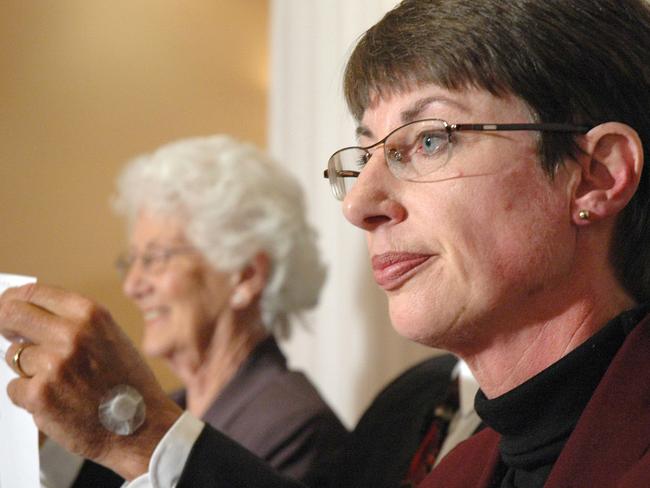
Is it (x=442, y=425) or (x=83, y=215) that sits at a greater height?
(x=83, y=215)

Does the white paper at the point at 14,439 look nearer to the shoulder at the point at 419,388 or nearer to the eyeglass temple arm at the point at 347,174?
the eyeglass temple arm at the point at 347,174

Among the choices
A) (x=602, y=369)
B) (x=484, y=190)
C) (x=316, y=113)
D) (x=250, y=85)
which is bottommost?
(x=602, y=369)

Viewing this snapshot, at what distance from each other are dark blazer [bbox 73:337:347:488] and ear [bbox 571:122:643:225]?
94 cm

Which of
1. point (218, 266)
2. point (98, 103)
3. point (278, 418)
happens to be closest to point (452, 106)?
point (278, 418)

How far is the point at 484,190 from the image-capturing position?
0.91 m

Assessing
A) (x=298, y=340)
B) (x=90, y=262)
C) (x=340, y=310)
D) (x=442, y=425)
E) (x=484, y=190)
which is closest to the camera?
(x=484, y=190)

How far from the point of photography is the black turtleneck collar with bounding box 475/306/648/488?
0.91 metres

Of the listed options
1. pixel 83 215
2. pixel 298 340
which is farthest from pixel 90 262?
pixel 298 340

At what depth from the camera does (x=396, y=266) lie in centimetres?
96

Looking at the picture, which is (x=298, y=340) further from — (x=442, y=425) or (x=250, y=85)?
(x=442, y=425)

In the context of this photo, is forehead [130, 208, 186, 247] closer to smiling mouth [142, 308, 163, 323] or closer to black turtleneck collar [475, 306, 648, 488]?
smiling mouth [142, 308, 163, 323]

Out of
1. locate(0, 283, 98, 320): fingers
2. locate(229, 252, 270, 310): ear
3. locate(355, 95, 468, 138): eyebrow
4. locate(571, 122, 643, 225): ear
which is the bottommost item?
locate(571, 122, 643, 225): ear

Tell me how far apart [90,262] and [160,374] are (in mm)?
459

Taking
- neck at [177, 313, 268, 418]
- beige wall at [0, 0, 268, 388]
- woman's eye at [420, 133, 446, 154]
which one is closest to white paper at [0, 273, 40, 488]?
woman's eye at [420, 133, 446, 154]
